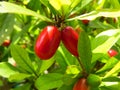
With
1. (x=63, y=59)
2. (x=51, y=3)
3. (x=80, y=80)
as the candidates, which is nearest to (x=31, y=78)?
(x=63, y=59)

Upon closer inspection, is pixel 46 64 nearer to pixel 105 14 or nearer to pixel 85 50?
pixel 85 50

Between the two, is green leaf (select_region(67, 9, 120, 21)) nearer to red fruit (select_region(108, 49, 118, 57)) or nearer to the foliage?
the foliage

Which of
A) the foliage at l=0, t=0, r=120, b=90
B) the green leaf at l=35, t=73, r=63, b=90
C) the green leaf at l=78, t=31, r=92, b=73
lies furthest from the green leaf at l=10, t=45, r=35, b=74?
the green leaf at l=78, t=31, r=92, b=73

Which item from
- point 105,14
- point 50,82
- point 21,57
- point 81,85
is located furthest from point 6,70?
point 105,14

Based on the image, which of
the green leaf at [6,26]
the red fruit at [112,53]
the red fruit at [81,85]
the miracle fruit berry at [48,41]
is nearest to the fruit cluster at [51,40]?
the miracle fruit berry at [48,41]

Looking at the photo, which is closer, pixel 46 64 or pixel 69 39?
pixel 69 39

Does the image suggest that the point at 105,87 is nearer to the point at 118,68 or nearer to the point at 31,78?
the point at 118,68
